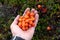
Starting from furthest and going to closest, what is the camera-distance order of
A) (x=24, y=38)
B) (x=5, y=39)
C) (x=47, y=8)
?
(x=47, y=8), (x=5, y=39), (x=24, y=38)

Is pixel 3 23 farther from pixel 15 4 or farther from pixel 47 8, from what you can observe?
pixel 47 8

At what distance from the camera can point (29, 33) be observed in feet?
10.0

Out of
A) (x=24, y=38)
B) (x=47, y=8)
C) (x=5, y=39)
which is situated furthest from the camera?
(x=47, y=8)

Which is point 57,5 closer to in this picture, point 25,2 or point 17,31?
point 25,2

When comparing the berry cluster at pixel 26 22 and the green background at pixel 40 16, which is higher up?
the berry cluster at pixel 26 22

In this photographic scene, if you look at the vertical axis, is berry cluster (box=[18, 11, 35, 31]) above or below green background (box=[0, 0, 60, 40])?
above

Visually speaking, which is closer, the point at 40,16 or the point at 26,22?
the point at 26,22

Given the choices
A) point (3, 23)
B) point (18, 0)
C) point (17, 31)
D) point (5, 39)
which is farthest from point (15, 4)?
point (17, 31)

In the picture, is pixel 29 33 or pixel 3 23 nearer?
pixel 29 33

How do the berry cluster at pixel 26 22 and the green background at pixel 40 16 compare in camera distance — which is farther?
the green background at pixel 40 16

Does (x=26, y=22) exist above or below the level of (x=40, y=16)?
above

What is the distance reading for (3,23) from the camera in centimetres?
390

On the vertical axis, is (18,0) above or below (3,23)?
above

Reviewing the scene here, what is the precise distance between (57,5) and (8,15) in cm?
87
